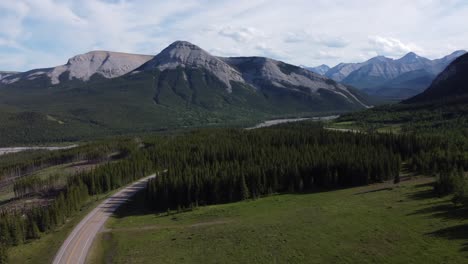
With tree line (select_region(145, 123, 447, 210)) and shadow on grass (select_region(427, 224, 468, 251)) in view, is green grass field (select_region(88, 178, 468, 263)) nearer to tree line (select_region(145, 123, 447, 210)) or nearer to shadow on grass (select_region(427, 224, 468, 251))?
shadow on grass (select_region(427, 224, 468, 251))

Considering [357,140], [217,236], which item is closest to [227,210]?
[217,236]

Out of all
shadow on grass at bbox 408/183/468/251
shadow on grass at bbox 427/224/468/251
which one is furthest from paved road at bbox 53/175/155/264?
shadow on grass at bbox 408/183/468/251

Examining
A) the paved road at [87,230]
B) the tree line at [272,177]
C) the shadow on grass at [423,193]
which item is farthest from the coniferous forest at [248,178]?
the paved road at [87,230]

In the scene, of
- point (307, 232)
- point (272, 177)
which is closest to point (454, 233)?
point (307, 232)

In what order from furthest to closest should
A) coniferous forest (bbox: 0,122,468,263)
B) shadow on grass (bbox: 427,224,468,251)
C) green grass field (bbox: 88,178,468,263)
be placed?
coniferous forest (bbox: 0,122,468,263) < shadow on grass (bbox: 427,224,468,251) < green grass field (bbox: 88,178,468,263)

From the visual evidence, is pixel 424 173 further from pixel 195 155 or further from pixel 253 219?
pixel 195 155

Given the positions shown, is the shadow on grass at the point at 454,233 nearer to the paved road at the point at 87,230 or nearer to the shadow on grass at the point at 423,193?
the shadow on grass at the point at 423,193

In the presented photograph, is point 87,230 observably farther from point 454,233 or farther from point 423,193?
point 423,193
